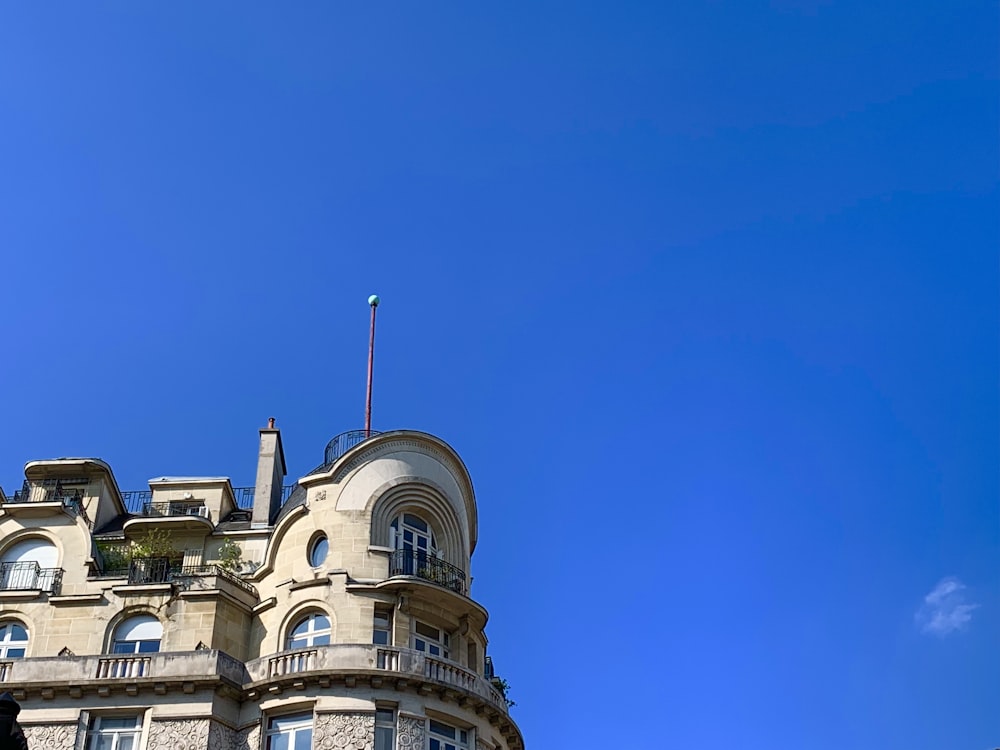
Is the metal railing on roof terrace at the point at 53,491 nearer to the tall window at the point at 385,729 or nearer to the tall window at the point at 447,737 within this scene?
the tall window at the point at 385,729

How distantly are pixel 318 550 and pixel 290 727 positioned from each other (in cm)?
635

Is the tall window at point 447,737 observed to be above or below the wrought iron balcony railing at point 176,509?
below

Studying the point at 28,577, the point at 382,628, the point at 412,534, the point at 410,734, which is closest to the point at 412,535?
the point at 412,534

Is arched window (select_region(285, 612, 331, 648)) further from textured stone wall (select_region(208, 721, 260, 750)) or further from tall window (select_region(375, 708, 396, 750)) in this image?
tall window (select_region(375, 708, 396, 750))

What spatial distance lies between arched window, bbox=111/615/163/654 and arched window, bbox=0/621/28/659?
307cm

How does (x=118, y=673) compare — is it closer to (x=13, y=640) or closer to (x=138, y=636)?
(x=138, y=636)

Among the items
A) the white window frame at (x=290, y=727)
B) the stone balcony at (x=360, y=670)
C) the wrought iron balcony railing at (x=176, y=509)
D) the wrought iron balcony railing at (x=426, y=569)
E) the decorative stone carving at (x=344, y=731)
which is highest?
the wrought iron balcony railing at (x=176, y=509)

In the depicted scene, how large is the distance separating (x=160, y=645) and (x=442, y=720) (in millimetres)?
9645

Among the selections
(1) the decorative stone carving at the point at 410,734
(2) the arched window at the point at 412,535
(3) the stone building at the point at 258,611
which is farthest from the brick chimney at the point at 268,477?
(1) the decorative stone carving at the point at 410,734

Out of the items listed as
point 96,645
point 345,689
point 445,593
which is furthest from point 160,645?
point 445,593

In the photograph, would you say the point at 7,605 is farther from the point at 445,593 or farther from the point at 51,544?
the point at 445,593

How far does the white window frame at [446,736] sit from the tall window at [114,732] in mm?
8809

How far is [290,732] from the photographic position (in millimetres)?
34625

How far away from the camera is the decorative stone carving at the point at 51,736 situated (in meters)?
34.3
